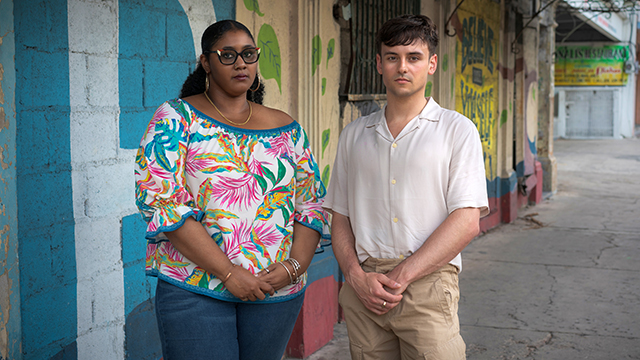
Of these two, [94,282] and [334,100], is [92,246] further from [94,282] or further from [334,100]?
[334,100]

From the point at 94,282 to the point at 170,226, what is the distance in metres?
0.98

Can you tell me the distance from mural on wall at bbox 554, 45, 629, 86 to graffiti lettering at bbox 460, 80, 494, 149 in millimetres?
16645

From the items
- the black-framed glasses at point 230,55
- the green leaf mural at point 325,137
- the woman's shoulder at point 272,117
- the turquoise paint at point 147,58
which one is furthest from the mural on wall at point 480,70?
the black-framed glasses at point 230,55

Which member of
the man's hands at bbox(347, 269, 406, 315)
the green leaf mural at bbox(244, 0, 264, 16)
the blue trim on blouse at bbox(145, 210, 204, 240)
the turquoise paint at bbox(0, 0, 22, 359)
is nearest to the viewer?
the blue trim on blouse at bbox(145, 210, 204, 240)

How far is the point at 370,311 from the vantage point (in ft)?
Answer: 6.88

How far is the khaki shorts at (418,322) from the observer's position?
2000mm

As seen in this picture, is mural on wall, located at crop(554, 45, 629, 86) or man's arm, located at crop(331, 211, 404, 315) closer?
man's arm, located at crop(331, 211, 404, 315)

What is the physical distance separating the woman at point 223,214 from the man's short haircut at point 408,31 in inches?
17.1

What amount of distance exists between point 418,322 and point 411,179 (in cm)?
47

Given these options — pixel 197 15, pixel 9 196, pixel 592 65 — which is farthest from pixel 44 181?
pixel 592 65

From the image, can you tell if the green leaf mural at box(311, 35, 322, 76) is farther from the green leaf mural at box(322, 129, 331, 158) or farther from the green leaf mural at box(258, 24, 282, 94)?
the green leaf mural at box(322, 129, 331, 158)

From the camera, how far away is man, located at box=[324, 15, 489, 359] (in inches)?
78.1

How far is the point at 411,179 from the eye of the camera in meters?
2.02

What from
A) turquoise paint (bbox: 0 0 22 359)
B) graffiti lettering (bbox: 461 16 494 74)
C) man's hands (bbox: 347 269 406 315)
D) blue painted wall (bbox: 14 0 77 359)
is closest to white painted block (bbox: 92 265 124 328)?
blue painted wall (bbox: 14 0 77 359)
